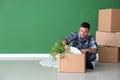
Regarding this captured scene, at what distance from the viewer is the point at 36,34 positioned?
590cm

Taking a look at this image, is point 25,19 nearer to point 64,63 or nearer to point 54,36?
point 54,36

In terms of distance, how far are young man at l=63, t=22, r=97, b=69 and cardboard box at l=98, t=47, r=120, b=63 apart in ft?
2.23

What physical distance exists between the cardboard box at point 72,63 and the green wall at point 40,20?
5.18 feet

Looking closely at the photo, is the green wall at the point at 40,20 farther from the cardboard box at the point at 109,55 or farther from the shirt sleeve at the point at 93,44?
the shirt sleeve at the point at 93,44

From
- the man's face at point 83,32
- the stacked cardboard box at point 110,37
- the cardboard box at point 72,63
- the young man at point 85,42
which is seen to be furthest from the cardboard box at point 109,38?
the cardboard box at point 72,63

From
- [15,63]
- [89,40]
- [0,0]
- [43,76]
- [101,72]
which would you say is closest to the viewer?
[43,76]

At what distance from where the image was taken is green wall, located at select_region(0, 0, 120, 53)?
5805 mm

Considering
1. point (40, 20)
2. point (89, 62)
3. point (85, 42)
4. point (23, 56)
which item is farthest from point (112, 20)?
point (23, 56)

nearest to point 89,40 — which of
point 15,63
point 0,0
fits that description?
point 15,63

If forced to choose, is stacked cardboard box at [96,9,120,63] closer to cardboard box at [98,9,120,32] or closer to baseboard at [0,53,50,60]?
cardboard box at [98,9,120,32]

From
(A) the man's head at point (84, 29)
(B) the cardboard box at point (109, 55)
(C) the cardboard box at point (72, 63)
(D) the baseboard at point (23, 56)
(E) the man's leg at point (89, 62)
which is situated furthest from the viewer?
(D) the baseboard at point (23, 56)

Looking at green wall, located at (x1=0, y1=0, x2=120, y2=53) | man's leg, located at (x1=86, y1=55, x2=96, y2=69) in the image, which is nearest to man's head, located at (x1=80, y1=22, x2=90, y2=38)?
man's leg, located at (x1=86, y1=55, x2=96, y2=69)

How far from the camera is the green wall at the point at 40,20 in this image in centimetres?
580

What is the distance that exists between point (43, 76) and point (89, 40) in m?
1.12
